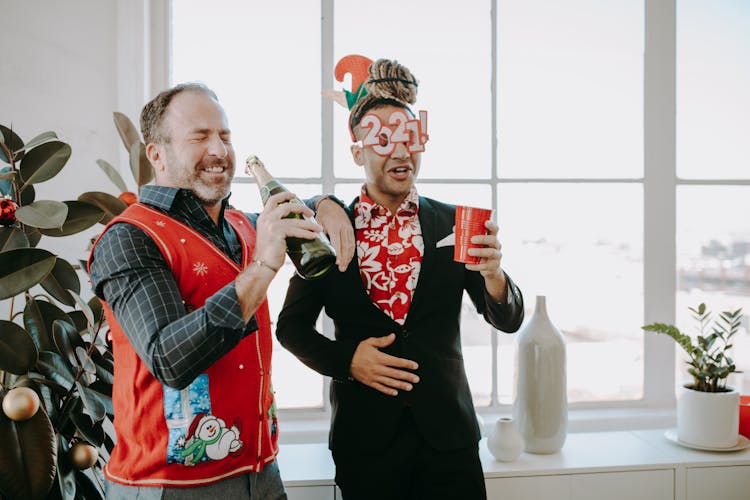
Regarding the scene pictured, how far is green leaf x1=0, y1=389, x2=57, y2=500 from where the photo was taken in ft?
3.91

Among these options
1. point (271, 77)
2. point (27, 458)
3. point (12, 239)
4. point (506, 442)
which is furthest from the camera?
point (271, 77)

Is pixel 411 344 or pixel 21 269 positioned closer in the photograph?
pixel 21 269

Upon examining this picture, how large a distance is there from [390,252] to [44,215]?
723mm

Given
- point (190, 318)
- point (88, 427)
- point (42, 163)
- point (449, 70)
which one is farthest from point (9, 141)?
point (449, 70)

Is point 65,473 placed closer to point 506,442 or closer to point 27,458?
point 27,458

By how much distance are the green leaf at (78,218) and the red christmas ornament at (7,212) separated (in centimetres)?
10

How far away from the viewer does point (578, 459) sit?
72.4 inches

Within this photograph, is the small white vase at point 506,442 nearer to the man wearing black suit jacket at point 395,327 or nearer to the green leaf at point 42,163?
the man wearing black suit jacket at point 395,327

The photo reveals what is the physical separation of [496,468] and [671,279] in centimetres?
100

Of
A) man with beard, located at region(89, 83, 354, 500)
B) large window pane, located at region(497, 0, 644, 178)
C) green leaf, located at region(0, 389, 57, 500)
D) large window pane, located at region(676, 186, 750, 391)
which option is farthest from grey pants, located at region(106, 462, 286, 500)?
large window pane, located at region(676, 186, 750, 391)

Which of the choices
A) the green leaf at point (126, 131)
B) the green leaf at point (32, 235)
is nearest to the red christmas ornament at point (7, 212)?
the green leaf at point (32, 235)

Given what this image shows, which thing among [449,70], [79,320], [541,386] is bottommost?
[541,386]

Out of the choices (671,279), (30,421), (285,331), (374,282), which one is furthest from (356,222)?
(671,279)

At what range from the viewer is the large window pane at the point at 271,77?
6.88 ft
